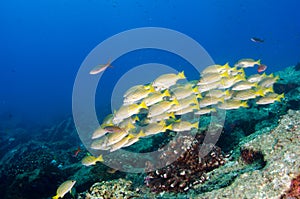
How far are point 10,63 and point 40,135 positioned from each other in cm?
17565

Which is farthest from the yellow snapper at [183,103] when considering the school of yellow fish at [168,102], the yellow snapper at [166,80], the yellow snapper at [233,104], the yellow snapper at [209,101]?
the yellow snapper at [233,104]

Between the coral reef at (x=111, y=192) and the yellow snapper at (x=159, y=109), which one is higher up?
the yellow snapper at (x=159, y=109)

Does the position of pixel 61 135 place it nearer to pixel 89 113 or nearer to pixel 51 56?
pixel 89 113

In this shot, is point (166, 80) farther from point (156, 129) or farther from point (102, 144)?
point (102, 144)

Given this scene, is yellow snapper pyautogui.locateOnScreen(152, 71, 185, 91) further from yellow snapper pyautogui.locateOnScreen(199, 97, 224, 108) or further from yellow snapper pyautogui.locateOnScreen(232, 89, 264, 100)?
yellow snapper pyautogui.locateOnScreen(232, 89, 264, 100)

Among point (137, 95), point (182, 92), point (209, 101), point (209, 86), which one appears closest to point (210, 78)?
point (209, 86)

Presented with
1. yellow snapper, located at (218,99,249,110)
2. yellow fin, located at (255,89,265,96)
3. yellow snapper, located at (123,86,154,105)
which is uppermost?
yellow fin, located at (255,89,265,96)

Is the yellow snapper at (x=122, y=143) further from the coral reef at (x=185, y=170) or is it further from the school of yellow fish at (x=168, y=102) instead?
the coral reef at (x=185, y=170)

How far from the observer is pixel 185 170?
16.9 ft

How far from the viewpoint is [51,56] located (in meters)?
163

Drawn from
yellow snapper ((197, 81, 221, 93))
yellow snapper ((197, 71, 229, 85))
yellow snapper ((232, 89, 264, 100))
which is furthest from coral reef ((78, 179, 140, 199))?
yellow snapper ((232, 89, 264, 100))

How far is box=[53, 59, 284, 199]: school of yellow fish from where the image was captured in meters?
6.21

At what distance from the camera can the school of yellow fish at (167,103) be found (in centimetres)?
621

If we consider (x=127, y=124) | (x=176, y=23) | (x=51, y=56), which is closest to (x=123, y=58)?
(x=51, y=56)
